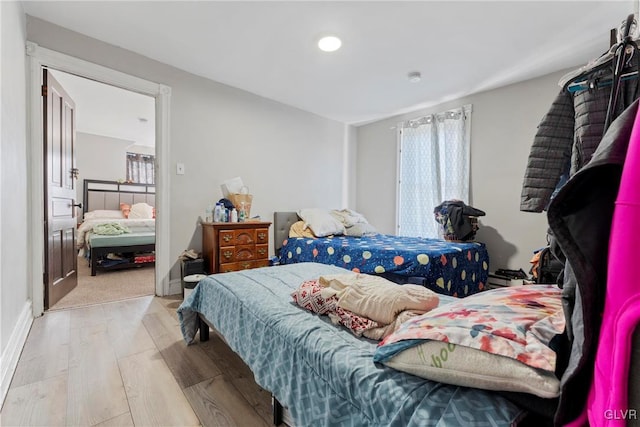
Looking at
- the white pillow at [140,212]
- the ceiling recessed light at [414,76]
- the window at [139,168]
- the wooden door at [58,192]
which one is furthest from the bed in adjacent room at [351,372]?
the window at [139,168]

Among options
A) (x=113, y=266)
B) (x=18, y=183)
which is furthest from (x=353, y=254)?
(x=113, y=266)

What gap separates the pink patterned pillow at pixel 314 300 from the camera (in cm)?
116

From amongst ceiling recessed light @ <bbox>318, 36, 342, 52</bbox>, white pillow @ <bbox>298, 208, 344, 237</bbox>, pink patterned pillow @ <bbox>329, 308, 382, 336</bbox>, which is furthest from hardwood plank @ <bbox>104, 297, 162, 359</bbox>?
ceiling recessed light @ <bbox>318, 36, 342, 52</bbox>

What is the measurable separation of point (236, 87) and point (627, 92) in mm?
3418

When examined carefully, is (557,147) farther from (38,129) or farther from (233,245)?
(38,129)

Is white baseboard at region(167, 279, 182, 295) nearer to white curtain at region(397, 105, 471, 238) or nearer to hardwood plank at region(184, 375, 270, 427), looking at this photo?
hardwood plank at region(184, 375, 270, 427)

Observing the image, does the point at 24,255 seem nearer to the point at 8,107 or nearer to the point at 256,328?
the point at 8,107

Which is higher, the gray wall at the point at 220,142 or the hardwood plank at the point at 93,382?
the gray wall at the point at 220,142

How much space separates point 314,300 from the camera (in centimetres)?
121

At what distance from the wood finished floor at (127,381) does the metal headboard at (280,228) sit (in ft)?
5.84

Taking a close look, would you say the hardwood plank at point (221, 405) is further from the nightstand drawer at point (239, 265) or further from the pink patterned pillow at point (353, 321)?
the nightstand drawer at point (239, 265)

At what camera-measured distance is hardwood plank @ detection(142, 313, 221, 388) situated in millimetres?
1510

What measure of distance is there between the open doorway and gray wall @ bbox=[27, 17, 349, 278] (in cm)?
58

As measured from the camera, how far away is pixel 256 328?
1242mm
